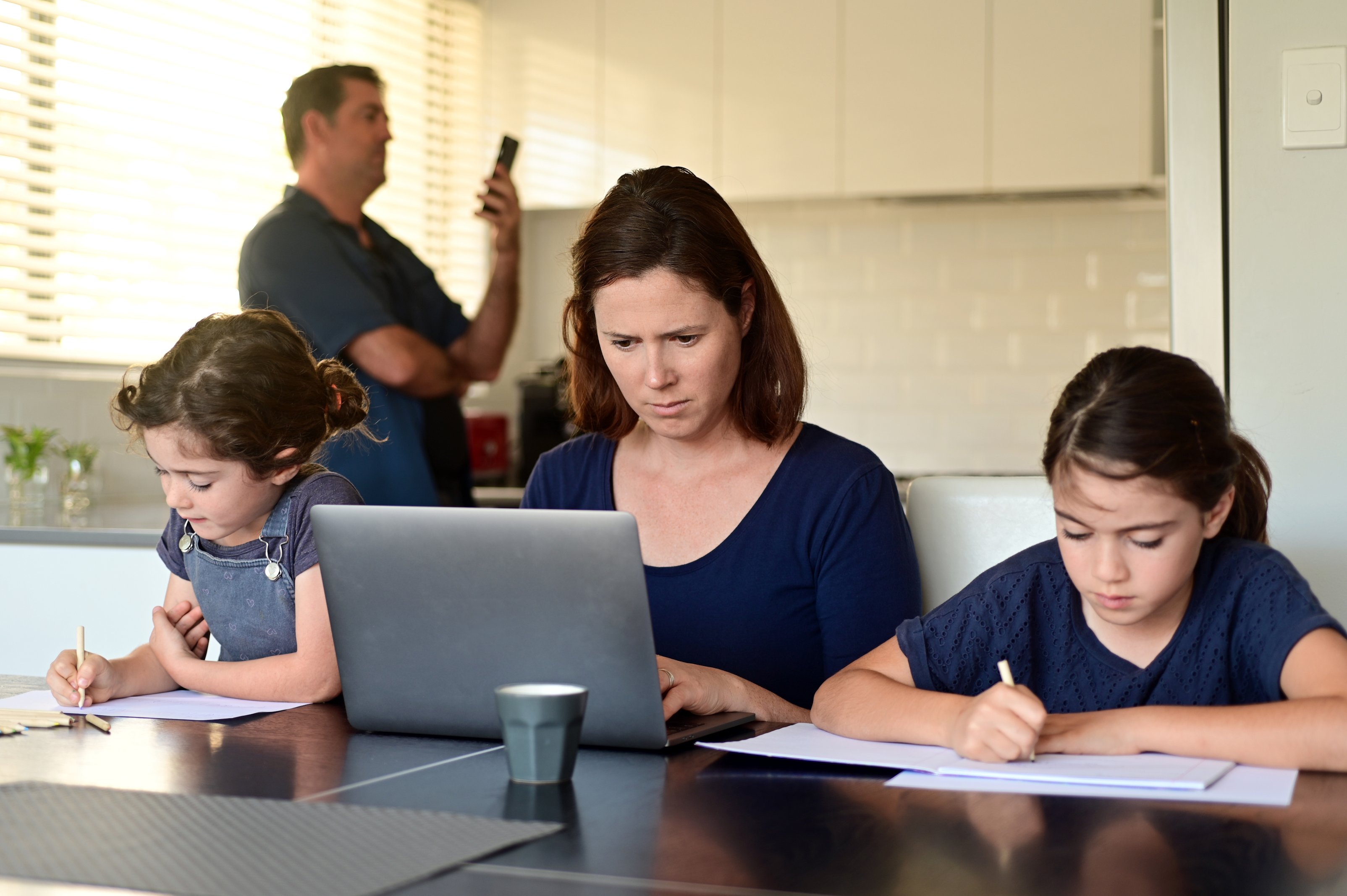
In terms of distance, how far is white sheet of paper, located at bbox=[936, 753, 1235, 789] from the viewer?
977 mm

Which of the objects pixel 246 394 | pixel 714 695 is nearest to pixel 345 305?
pixel 246 394

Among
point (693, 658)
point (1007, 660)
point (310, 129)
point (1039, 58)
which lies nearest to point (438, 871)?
point (1007, 660)

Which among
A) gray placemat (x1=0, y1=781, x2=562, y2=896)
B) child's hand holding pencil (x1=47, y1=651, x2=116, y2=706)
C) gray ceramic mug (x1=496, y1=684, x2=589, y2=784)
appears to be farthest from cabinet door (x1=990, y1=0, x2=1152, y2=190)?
gray placemat (x1=0, y1=781, x2=562, y2=896)

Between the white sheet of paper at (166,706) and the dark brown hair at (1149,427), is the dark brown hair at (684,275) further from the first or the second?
the white sheet of paper at (166,706)

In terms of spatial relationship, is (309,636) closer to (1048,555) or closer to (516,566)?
(516,566)

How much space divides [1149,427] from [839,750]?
39 cm

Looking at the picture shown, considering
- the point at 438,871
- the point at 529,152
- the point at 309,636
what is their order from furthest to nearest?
1. the point at 529,152
2. the point at 309,636
3. the point at 438,871

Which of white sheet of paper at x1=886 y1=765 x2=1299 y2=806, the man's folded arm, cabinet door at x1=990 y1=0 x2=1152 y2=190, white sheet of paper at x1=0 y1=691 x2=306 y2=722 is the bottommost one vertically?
white sheet of paper at x1=0 y1=691 x2=306 y2=722

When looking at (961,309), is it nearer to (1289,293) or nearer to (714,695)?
(1289,293)

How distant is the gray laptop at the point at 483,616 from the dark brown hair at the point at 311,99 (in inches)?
65.6

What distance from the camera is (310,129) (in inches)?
104

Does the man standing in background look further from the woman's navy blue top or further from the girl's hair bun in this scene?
the woman's navy blue top

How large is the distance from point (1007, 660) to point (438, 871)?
719mm

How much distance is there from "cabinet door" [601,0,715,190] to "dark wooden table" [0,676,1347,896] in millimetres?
3149
